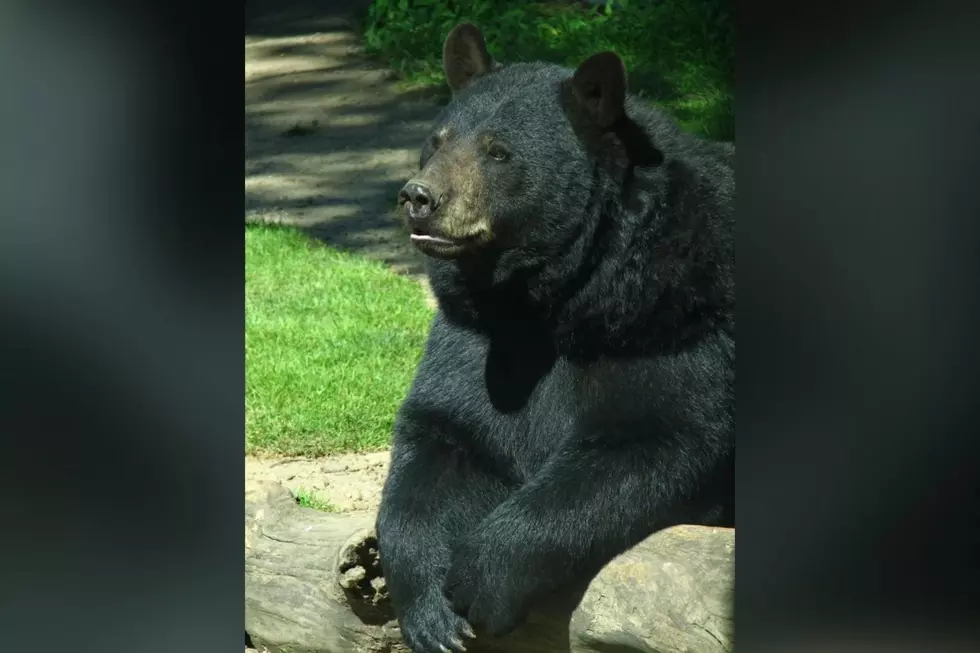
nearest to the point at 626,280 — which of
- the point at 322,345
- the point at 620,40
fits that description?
the point at 322,345

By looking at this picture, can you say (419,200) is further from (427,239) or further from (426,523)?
(426,523)

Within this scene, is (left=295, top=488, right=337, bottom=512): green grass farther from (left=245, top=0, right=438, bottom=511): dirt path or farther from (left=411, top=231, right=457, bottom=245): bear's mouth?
(left=245, top=0, right=438, bottom=511): dirt path

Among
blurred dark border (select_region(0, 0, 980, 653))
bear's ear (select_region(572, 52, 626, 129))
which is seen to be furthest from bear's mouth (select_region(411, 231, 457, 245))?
blurred dark border (select_region(0, 0, 980, 653))

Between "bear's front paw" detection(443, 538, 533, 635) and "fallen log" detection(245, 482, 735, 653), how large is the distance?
0.21 ft

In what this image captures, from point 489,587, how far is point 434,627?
206 mm

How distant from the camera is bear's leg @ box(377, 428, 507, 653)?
353 centimetres

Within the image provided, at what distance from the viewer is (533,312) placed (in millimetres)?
→ 3881

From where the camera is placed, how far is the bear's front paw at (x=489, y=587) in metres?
3.41

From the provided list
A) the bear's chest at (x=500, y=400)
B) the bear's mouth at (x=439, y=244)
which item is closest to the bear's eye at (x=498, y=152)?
the bear's mouth at (x=439, y=244)

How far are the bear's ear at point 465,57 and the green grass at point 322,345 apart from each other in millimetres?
2065
